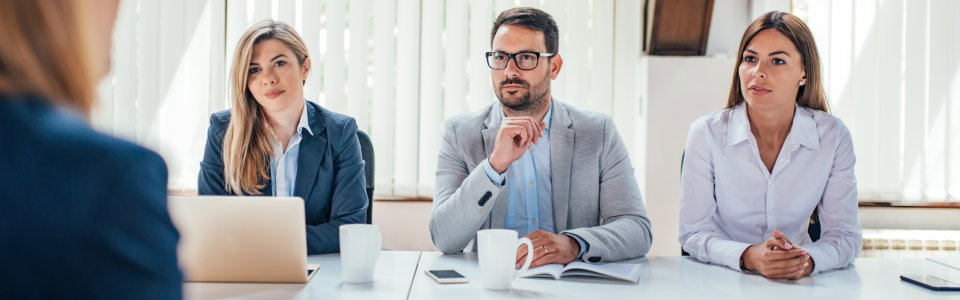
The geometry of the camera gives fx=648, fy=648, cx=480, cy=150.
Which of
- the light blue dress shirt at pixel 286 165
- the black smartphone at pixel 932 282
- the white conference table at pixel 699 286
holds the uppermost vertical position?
the light blue dress shirt at pixel 286 165

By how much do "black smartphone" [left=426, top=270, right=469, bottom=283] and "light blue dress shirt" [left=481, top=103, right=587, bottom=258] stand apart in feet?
2.16

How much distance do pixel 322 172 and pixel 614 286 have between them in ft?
3.50

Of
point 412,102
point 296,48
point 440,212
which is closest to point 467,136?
point 440,212

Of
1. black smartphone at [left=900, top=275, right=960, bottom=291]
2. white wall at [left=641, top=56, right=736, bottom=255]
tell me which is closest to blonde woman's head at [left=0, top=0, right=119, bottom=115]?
black smartphone at [left=900, top=275, right=960, bottom=291]

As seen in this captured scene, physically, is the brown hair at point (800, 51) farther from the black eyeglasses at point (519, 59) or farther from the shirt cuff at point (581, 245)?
the shirt cuff at point (581, 245)

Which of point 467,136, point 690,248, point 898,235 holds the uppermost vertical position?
point 467,136

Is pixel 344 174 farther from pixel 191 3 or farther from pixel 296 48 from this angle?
pixel 191 3

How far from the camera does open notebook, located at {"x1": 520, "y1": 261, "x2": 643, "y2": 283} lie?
1.40 m

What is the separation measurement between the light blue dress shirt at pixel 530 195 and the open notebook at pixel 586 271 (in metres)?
0.57

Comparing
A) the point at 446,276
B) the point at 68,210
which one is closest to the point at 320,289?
the point at 446,276

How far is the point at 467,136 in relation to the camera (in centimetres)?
208

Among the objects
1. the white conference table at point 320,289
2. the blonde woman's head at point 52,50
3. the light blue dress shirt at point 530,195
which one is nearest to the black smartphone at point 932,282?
the light blue dress shirt at point 530,195

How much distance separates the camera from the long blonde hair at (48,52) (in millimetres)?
450

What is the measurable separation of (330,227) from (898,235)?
3.12m
